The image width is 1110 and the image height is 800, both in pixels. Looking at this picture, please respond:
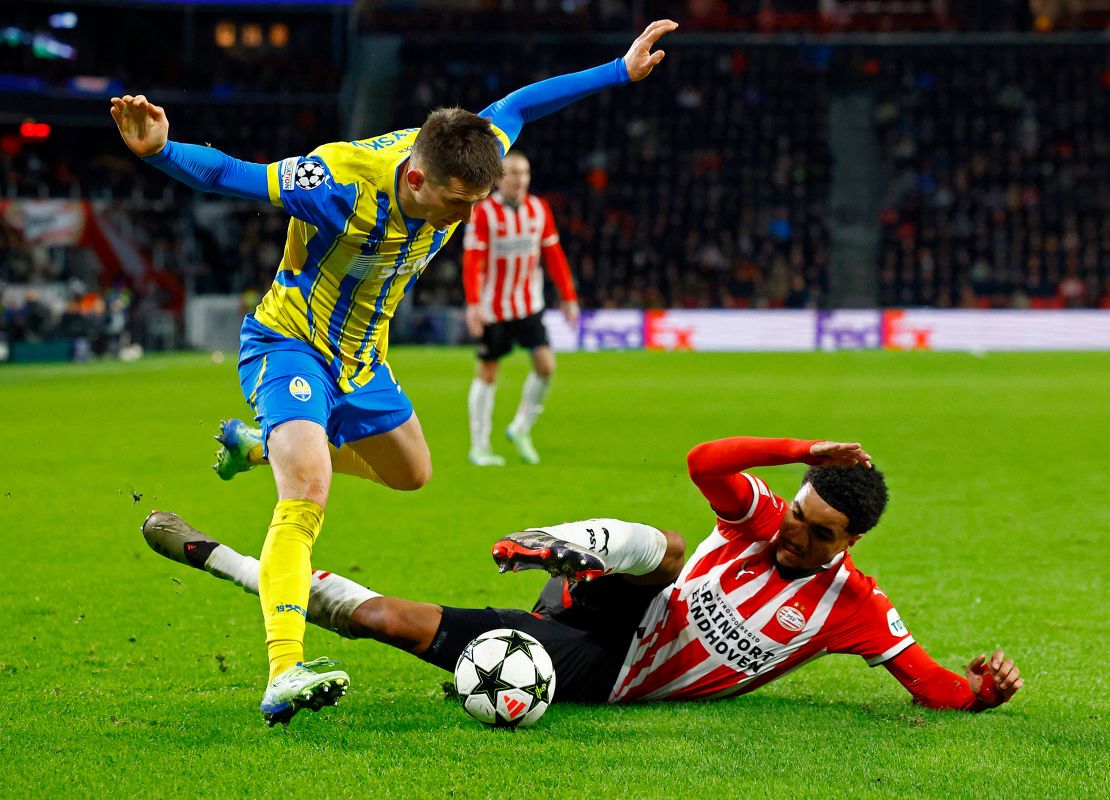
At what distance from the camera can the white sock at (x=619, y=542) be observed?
4.13 meters

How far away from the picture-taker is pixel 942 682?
4469 mm

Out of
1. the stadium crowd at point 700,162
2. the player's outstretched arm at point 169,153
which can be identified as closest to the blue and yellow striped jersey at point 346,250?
the player's outstretched arm at point 169,153

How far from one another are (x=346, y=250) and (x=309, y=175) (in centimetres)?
35

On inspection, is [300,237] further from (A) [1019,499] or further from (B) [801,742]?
(A) [1019,499]

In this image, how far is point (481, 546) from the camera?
294 inches

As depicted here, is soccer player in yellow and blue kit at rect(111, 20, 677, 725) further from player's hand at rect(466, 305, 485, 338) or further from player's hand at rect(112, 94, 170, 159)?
player's hand at rect(466, 305, 485, 338)

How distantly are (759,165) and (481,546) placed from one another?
27.0 m

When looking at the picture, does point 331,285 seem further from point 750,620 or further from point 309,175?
point 750,620

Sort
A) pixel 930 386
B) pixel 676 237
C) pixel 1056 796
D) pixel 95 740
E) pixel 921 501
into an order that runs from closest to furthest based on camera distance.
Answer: pixel 1056 796 → pixel 95 740 → pixel 921 501 → pixel 930 386 → pixel 676 237

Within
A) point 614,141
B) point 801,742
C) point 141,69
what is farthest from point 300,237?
point 141,69

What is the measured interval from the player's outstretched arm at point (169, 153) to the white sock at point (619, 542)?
1514mm

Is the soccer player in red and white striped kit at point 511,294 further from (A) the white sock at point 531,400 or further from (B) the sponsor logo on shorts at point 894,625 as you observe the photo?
(B) the sponsor logo on shorts at point 894,625

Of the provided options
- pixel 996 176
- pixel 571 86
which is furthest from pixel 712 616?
pixel 996 176

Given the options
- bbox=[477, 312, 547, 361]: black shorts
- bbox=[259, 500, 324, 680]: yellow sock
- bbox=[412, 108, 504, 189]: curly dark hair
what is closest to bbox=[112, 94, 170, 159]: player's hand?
bbox=[412, 108, 504, 189]: curly dark hair
